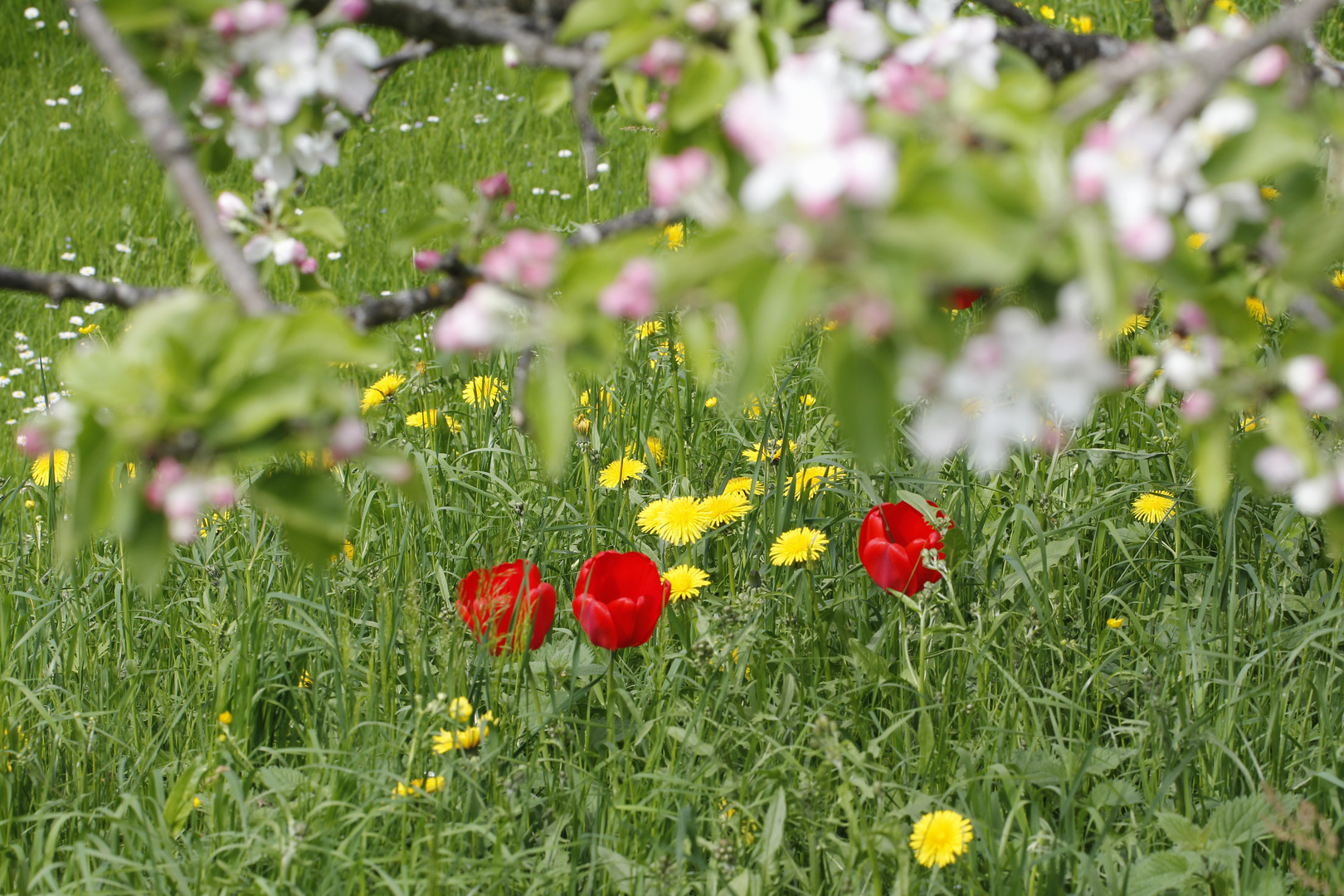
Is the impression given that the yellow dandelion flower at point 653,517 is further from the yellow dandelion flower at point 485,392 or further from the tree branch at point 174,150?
the tree branch at point 174,150

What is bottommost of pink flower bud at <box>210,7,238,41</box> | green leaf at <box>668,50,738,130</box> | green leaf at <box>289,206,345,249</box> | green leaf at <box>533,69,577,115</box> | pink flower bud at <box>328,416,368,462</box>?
pink flower bud at <box>328,416,368,462</box>

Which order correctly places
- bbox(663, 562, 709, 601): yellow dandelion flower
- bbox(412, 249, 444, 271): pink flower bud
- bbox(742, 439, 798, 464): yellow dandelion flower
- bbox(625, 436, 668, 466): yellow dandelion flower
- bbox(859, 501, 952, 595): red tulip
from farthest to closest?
bbox(625, 436, 668, 466): yellow dandelion flower → bbox(742, 439, 798, 464): yellow dandelion flower → bbox(663, 562, 709, 601): yellow dandelion flower → bbox(859, 501, 952, 595): red tulip → bbox(412, 249, 444, 271): pink flower bud

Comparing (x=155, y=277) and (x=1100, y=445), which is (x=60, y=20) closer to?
(x=155, y=277)

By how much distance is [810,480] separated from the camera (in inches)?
78.4

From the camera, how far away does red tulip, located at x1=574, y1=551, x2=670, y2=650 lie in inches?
57.1

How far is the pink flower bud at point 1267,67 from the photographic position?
63cm

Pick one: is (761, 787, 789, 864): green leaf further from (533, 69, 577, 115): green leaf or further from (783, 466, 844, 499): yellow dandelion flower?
(533, 69, 577, 115): green leaf

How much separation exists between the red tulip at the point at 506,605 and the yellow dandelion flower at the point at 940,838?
551mm

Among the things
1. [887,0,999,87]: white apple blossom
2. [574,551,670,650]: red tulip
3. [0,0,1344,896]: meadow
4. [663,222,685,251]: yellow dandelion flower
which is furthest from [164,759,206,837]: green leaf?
[663,222,685,251]: yellow dandelion flower

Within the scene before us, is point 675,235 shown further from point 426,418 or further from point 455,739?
point 455,739

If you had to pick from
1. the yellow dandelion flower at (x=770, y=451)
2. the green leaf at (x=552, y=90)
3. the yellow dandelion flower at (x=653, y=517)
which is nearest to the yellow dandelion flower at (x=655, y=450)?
the yellow dandelion flower at (x=770, y=451)

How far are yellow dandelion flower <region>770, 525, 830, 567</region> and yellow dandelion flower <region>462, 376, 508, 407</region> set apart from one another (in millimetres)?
913

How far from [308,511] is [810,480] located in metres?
1.46

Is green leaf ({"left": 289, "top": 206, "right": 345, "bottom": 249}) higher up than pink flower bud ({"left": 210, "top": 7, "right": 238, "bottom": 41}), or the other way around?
pink flower bud ({"left": 210, "top": 7, "right": 238, "bottom": 41})
